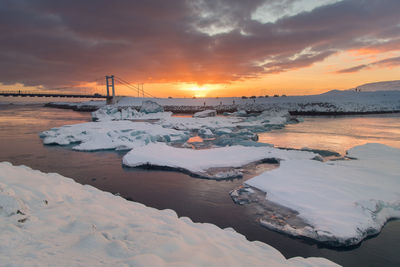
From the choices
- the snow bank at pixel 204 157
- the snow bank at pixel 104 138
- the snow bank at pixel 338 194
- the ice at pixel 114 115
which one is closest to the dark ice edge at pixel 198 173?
the snow bank at pixel 204 157

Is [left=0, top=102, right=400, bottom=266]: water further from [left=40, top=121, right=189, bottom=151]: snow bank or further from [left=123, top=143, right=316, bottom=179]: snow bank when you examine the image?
[left=40, top=121, right=189, bottom=151]: snow bank

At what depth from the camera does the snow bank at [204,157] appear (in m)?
7.79

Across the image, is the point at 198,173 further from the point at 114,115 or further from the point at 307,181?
the point at 114,115

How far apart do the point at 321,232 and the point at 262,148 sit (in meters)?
6.19

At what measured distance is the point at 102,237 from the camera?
2.90 meters

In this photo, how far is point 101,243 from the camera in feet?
9.07

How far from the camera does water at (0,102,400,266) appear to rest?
3.71 meters

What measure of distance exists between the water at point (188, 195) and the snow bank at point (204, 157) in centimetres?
39

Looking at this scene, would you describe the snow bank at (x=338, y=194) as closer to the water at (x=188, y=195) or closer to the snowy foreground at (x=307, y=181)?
the snowy foreground at (x=307, y=181)

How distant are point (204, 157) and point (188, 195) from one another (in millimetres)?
Answer: 3094

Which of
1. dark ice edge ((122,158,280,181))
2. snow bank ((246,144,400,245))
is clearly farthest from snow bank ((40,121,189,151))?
snow bank ((246,144,400,245))

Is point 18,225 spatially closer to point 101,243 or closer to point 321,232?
point 101,243

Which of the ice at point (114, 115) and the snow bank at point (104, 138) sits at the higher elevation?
the ice at point (114, 115)

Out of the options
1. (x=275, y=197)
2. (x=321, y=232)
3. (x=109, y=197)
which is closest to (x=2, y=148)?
(x=109, y=197)
